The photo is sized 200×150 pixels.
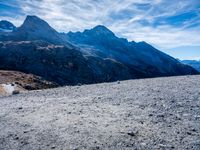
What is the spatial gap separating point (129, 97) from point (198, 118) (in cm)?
671

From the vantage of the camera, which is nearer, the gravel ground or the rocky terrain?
the gravel ground

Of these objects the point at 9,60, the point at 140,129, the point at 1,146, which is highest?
the point at 9,60

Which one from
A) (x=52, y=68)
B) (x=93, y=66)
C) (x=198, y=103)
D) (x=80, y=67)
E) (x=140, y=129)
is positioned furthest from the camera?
(x=93, y=66)

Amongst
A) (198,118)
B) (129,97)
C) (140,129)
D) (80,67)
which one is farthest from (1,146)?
(80,67)

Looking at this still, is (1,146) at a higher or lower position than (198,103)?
lower

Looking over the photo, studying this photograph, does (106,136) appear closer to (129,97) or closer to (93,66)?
(129,97)

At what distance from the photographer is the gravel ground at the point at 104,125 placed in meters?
9.63

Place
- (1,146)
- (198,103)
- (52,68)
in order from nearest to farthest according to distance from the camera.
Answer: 1. (1,146)
2. (198,103)
3. (52,68)

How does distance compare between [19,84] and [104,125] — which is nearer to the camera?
[104,125]

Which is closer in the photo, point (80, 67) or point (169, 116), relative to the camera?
point (169, 116)

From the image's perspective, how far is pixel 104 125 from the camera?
1177 cm

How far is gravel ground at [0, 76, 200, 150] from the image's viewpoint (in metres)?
9.63

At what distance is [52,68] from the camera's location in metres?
144

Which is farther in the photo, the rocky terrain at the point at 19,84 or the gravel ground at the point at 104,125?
the rocky terrain at the point at 19,84
